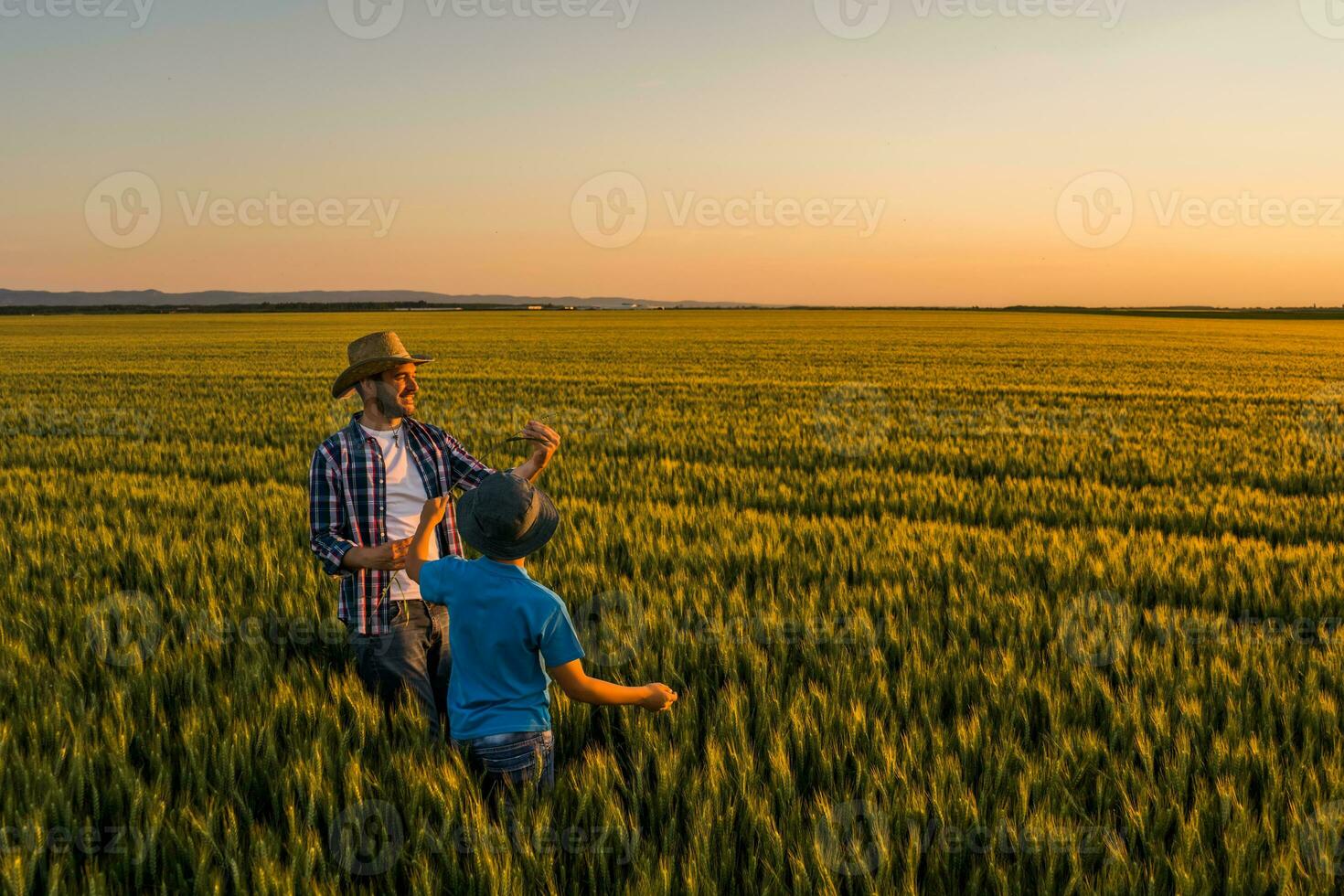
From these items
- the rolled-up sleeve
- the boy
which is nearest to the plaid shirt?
the rolled-up sleeve

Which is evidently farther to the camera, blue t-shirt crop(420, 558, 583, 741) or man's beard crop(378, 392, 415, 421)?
man's beard crop(378, 392, 415, 421)

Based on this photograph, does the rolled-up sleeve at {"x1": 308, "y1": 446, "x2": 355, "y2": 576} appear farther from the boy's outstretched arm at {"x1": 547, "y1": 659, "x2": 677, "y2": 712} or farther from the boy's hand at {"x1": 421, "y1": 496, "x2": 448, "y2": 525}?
the boy's outstretched arm at {"x1": 547, "y1": 659, "x2": 677, "y2": 712}

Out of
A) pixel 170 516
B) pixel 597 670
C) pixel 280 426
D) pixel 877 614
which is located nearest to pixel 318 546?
pixel 597 670

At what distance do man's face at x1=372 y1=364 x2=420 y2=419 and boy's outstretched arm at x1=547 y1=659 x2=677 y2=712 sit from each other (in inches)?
57.7

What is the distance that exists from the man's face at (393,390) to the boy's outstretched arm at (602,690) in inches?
57.7

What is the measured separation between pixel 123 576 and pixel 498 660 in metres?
4.16

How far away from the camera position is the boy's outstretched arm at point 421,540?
2873mm

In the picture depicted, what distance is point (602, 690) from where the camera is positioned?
2371 millimetres

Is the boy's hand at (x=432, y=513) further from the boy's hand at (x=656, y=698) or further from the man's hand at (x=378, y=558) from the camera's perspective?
the boy's hand at (x=656, y=698)

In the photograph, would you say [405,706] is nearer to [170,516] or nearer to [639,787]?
[639,787]

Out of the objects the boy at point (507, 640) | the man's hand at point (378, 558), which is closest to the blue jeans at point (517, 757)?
the boy at point (507, 640)

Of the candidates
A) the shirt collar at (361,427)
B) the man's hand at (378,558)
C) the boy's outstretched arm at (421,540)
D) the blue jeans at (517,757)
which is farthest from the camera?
the shirt collar at (361,427)

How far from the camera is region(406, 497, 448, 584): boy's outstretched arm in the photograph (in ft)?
9.43

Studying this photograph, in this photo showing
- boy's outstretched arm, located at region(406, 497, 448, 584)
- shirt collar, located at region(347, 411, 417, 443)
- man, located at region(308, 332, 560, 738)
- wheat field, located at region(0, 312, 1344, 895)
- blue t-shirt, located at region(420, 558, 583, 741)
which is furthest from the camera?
shirt collar, located at region(347, 411, 417, 443)
